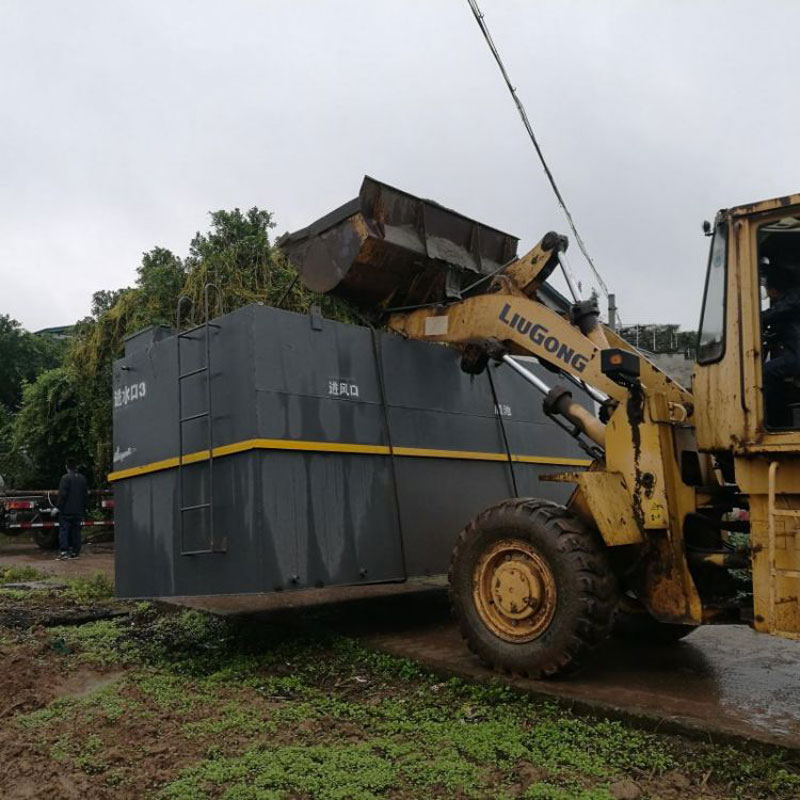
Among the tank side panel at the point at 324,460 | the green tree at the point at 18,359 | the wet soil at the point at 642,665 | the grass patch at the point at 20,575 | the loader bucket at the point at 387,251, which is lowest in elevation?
the wet soil at the point at 642,665

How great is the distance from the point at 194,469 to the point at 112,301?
11512 mm

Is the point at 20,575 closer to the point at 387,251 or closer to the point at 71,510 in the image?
the point at 71,510

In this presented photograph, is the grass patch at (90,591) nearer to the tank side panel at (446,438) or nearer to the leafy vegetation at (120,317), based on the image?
the leafy vegetation at (120,317)

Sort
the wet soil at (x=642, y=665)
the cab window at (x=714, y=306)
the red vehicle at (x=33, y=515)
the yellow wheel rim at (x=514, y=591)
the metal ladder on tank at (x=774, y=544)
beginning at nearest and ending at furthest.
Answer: the metal ladder on tank at (x=774, y=544), the wet soil at (x=642, y=665), the cab window at (x=714, y=306), the yellow wheel rim at (x=514, y=591), the red vehicle at (x=33, y=515)

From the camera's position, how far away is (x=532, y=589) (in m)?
4.96

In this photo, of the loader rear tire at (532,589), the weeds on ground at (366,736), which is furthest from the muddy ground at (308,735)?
the loader rear tire at (532,589)

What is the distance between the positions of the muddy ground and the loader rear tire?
0.28 m

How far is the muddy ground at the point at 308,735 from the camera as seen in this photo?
3.59 meters

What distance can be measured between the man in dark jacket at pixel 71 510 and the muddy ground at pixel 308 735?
775cm

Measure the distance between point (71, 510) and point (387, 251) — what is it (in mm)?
9862

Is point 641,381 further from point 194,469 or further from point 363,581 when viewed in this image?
point 194,469

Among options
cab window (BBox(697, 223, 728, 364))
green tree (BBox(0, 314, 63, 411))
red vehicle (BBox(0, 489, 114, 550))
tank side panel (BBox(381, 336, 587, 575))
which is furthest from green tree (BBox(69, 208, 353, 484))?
green tree (BBox(0, 314, 63, 411))

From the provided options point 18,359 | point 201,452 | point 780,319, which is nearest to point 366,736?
point 201,452

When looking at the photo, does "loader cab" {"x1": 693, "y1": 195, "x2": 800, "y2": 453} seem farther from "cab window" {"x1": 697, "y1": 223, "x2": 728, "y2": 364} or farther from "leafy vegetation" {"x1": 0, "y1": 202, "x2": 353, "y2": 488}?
"leafy vegetation" {"x1": 0, "y1": 202, "x2": 353, "y2": 488}
